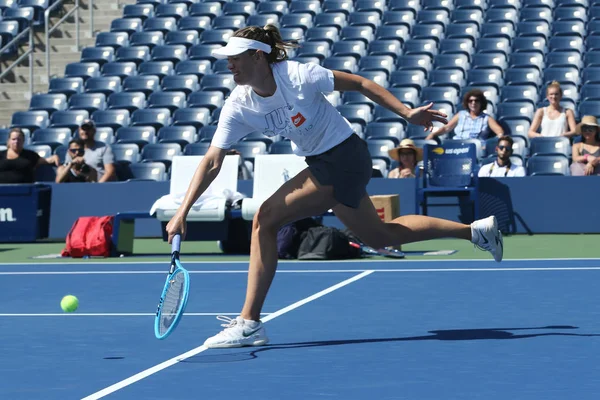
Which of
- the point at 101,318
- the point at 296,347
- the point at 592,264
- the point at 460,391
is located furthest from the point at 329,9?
the point at 460,391

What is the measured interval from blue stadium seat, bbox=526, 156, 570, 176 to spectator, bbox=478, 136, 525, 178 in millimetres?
225

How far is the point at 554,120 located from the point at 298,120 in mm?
9321

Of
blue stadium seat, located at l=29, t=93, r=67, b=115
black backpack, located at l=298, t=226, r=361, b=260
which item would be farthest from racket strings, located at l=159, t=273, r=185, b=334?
blue stadium seat, located at l=29, t=93, r=67, b=115

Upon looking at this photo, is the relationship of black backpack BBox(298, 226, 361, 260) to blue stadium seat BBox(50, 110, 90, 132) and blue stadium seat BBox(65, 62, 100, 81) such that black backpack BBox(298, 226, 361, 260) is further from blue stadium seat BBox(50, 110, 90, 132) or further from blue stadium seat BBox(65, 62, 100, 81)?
blue stadium seat BBox(65, 62, 100, 81)

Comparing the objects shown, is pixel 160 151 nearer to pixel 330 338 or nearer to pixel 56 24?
pixel 56 24

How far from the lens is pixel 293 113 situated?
5.58 meters

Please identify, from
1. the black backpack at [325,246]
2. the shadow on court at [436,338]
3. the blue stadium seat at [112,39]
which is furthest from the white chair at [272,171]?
the blue stadium seat at [112,39]

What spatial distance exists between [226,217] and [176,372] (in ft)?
23.2

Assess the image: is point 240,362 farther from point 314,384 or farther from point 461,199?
point 461,199

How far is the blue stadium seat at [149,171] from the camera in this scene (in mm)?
15000

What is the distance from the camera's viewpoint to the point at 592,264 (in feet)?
32.8

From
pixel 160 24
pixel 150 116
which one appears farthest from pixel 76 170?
pixel 160 24

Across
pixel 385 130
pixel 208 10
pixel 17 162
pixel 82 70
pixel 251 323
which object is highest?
pixel 208 10

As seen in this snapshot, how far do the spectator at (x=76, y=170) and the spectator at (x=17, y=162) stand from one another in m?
0.35
